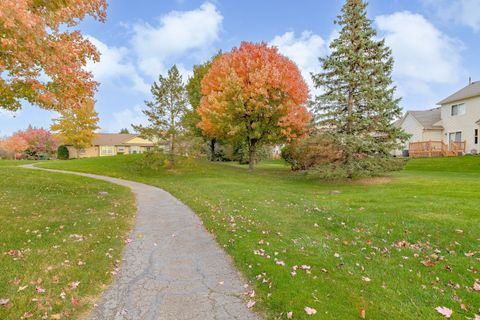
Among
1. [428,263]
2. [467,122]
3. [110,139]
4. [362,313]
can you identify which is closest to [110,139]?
[110,139]

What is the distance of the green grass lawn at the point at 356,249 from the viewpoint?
3.88 metres

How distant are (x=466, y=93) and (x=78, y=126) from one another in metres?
49.6

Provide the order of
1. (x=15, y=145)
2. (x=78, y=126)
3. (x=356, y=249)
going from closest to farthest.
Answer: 1. (x=356, y=249)
2. (x=78, y=126)
3. (x=15, y=145)

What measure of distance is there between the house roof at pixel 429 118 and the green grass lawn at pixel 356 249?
24.6 meters

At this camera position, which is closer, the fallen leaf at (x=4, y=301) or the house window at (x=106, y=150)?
the fallen leaf at (x=4, y=301)

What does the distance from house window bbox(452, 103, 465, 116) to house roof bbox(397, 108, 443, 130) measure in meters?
2.25

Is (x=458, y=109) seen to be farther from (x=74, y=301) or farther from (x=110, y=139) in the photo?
(x=110, y=139)

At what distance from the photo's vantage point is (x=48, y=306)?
371cm

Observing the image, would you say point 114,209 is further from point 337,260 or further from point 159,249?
point 337,260

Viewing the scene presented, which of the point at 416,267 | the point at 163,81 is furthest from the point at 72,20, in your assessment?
the point at 163,81

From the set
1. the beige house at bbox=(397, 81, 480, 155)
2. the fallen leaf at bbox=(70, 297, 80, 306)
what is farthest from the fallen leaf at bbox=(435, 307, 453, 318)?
the beige house at bbox=(397, 81, 480, 155)

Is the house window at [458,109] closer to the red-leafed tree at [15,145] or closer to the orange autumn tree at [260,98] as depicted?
the orange autumn tree at [260,98]

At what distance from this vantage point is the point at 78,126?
43.0 meters

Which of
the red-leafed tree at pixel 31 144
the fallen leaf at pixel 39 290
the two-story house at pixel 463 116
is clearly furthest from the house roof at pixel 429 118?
the red-leafed tree at pixel 31 144
